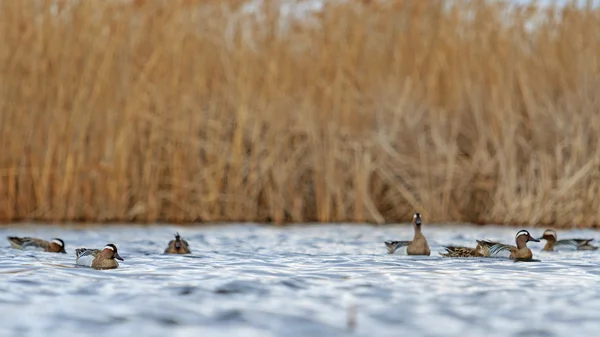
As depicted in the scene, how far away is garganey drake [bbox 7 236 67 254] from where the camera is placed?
7.24 metres

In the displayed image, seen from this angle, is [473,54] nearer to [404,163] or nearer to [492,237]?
[404,163]

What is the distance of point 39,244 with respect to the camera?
7.34 m

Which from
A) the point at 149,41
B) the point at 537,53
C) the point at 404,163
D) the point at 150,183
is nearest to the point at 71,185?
the point at 150,183

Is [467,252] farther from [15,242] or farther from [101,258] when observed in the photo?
[15,242]

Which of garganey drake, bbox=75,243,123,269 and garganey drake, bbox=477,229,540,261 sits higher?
garganey drake, bbox=477,229,540,261

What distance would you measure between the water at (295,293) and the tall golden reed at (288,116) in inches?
81.1

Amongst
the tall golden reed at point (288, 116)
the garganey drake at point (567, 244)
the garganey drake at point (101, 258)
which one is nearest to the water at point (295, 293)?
the garganey drake at point (101, 258)

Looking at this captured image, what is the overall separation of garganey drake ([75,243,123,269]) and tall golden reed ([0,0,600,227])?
327 centimetres

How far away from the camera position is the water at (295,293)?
4.26 m

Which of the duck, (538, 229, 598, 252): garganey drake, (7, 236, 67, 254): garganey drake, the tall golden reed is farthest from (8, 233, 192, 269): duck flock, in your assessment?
(538, 229, 598, 252): garganey drake

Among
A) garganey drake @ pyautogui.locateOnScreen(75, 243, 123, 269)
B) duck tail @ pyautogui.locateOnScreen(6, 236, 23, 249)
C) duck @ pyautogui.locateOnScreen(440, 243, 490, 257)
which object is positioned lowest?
garganey drake @ pyautogui.locateOnScreen(75, 243, 123, 269)

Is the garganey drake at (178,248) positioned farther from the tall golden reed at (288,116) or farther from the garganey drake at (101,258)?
the tall golden reed at (288,116)

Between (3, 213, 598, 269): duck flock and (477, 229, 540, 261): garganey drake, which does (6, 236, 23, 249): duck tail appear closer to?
(3, 213, 598, 269): duck flock

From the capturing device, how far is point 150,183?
9.77 meters
